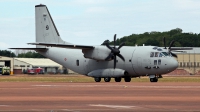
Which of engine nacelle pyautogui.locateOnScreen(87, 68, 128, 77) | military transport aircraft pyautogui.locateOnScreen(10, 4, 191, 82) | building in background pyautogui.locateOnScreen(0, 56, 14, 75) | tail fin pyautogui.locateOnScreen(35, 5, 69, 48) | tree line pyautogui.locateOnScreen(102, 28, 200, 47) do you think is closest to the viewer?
military transport aircraft pyautogui.locateOnScreen(10, 4, 191, 82)

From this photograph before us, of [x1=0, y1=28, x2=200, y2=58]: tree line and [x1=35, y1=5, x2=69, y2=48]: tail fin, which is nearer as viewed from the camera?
[x1=35, y1=5, x2=69, y2=48]: tail fin

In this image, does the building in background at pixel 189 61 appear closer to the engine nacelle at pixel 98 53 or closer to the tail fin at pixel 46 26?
the tail fin at pixel 46 26

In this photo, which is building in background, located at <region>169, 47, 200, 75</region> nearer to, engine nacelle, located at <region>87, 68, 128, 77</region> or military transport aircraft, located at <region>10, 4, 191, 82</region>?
military transport aircraft, located at <region>10, 4, 191, 82</region>

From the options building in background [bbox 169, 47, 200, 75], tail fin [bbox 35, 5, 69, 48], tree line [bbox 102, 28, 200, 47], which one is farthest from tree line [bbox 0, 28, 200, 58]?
tail fin [bbox 35, 5, 69, 48]

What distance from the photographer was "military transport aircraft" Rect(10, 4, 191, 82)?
188 feet

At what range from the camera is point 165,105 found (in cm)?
2303

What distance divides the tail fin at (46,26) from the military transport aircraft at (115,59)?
83.6 inches

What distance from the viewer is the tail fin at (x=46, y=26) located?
66562 mm

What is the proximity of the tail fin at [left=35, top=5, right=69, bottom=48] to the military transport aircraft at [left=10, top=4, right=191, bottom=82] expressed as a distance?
2122 millimetres

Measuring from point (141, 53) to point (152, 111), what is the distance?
1506 inches

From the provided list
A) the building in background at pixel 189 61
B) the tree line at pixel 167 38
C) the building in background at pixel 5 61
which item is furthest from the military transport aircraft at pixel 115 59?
the tree line at pixel 167 38

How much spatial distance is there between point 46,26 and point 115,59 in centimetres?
1211

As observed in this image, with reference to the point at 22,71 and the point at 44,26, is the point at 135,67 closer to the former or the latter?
the point at 44,26

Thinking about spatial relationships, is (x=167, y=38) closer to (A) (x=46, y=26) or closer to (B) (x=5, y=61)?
(B) (x=5, y=61)
